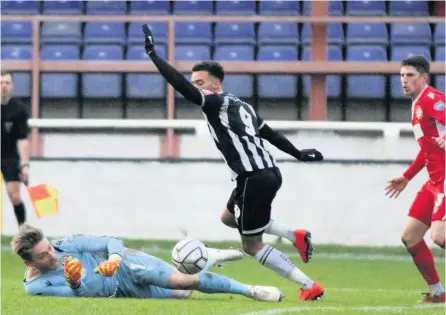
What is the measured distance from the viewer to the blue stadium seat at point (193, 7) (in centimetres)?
1741

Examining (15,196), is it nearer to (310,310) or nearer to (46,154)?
(46,154)

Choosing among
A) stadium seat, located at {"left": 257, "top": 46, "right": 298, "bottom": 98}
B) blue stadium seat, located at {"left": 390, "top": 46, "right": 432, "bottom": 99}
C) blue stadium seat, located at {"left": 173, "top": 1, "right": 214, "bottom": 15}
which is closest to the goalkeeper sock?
stadium seat, located at {"left": 257, "top": 46, "right": 298, "bottom": 98}

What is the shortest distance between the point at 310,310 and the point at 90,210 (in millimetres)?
6890

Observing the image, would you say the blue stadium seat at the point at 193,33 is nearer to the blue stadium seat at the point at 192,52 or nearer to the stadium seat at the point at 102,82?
the blue stadium seat at the point at 192,52

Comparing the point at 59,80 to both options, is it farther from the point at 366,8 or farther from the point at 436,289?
the point at 436,289

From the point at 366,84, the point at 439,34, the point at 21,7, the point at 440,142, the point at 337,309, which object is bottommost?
the point at 337,309

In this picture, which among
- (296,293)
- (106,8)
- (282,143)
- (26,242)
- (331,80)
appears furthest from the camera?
(106,8)

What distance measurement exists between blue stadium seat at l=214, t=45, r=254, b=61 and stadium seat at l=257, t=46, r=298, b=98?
0.18 metres

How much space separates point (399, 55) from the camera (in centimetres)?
1612

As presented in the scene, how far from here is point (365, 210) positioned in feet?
43.0

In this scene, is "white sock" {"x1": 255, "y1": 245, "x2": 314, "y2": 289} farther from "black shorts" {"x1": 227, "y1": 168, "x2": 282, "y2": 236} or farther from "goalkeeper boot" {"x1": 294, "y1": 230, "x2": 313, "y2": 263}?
"goalkeeper boot" {"x1": 294, "y1": 230, "x2": 313, "y2": 263}

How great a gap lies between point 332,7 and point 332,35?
1122mm

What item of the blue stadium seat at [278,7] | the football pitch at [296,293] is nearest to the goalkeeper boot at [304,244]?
the football pitch at [296,293]

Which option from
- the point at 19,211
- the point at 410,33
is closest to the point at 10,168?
the point at 19,211
